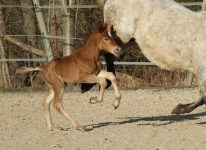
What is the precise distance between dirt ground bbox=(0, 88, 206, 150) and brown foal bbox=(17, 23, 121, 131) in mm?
439

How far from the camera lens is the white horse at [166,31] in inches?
302

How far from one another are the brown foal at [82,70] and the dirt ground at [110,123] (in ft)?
1.44

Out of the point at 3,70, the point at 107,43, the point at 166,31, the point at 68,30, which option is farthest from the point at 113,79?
the point at 3,70

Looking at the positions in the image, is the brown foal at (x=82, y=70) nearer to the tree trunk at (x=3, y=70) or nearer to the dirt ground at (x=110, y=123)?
the dirt ground at (x=110, y=123)

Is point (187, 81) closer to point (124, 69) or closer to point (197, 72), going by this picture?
point (124, 69)

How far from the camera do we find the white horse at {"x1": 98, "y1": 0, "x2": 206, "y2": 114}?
7680 mm

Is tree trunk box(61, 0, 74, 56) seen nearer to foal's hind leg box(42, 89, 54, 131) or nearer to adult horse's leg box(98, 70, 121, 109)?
foal's hind leg box(42, 89, 54, 131)

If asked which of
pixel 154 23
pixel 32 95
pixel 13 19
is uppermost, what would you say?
pixel 154 23

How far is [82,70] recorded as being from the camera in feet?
25.0

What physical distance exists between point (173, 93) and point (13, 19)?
5.35m

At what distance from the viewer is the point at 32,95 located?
11.3 m

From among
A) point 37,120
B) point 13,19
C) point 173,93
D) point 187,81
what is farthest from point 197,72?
point 13,19

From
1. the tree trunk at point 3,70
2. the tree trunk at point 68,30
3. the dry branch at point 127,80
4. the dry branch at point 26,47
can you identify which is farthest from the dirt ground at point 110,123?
the dry branch at point 26,47

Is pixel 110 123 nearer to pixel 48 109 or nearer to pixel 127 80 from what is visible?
pixel 48 109
